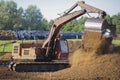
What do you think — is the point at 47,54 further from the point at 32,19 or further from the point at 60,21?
the point at 32,19

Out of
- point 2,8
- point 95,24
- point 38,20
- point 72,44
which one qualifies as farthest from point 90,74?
point 38,20

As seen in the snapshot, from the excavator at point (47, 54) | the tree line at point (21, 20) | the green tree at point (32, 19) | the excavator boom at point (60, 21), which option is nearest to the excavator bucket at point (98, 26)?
the excavator boom at point (60, 21)

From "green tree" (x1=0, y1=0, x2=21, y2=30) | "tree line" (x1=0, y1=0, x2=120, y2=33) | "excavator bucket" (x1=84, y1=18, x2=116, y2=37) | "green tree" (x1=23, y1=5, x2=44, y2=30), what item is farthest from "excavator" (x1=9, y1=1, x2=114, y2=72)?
"green tree" (x1=23, y1=5, x2=44, y2=30)

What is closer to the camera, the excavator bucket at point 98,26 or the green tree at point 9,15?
the excavator bucket at point 98,26

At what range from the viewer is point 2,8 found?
10869cm

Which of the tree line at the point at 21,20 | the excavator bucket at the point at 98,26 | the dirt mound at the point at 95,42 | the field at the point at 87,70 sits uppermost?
the tree line at the point at 21,20

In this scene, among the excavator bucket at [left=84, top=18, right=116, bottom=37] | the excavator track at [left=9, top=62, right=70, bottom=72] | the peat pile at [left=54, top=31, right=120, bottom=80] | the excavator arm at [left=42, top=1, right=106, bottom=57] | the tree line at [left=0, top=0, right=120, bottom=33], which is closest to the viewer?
the peat pile at [left=54, top=31, right=120, bottom=80]

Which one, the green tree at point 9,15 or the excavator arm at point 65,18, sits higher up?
the green tree at point 9,15

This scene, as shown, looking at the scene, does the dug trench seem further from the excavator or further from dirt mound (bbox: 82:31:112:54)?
the excavator

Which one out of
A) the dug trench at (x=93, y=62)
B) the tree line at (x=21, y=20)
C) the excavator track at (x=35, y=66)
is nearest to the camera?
the dug trench at (x=93, y=62)

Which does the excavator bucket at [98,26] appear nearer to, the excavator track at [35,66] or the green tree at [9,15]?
the excavator track at [35,66]

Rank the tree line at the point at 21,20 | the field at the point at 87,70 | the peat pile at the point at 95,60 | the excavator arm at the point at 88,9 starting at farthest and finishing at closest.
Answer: the tree line at the point at 21,20, the excavator arm at the point at 88,9, the peat pile at the point at 95,60, the field at the point at 87,70

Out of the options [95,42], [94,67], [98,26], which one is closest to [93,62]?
[94,67]

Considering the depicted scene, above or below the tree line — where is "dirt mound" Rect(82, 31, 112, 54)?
below
